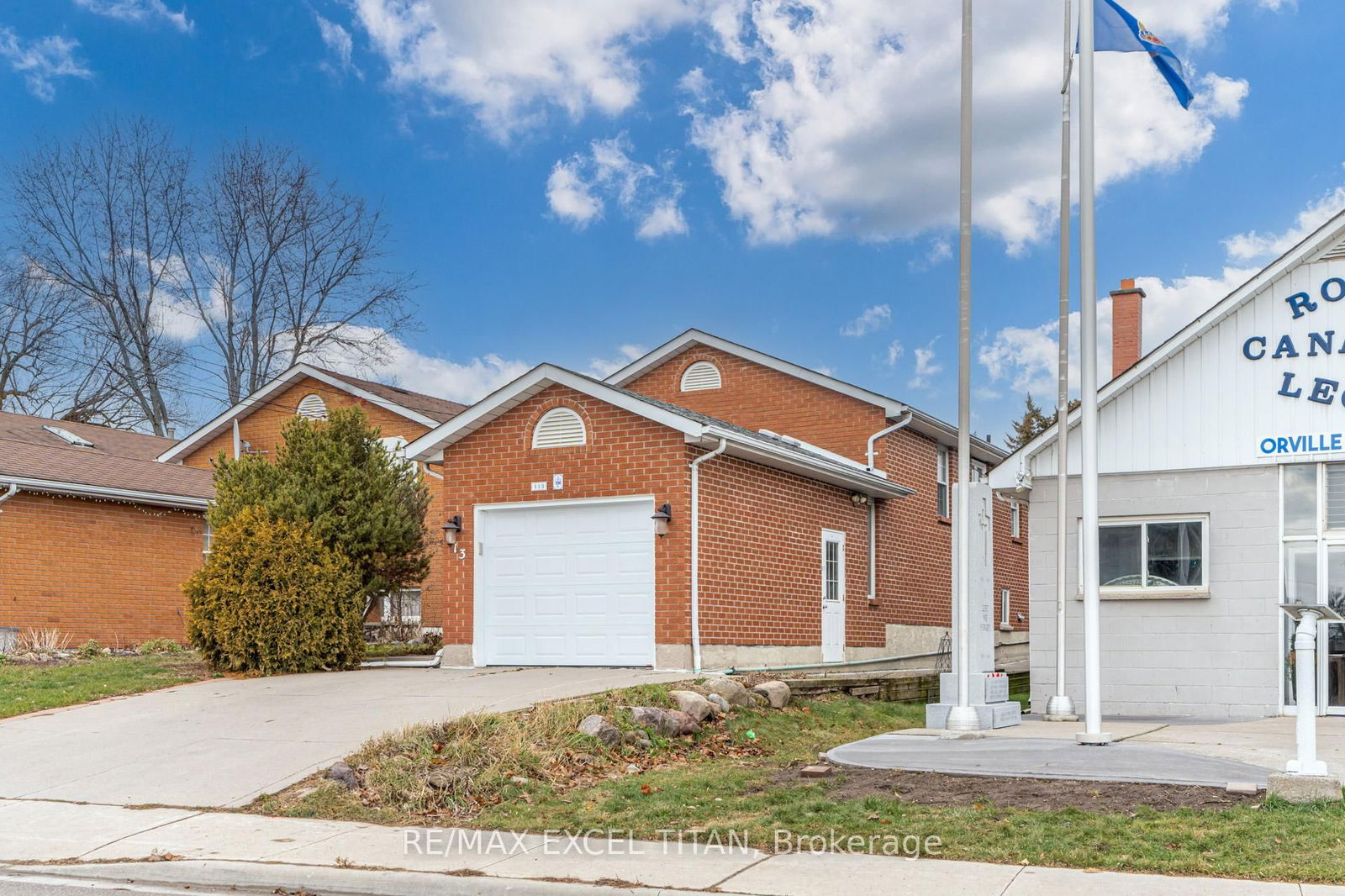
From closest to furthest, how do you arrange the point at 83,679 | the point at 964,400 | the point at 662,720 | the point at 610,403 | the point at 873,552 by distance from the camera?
the point at 964,400
the point at 662,720
the point at 83,679
the point at 610,403
the point at 873,552

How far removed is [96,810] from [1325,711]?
491 inches

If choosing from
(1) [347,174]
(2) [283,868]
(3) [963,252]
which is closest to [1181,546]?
(3) [963,252]

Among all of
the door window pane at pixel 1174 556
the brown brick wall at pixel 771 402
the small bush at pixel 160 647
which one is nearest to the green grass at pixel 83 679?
the small bush at pixel 160 647

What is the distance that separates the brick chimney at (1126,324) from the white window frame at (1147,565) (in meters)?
3.92

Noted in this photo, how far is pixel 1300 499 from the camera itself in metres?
14.9

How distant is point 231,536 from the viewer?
1722 centimetres

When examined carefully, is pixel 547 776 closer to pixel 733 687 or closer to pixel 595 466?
pixel 733 687

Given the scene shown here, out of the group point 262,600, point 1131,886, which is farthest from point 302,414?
point 1131,886

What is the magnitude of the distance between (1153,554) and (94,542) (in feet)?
59.6

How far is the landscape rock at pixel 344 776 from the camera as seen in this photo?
1019 centimetres

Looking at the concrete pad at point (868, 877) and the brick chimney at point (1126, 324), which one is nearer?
the concrete pad at point (868, 877)

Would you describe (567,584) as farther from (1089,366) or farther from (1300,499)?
(1300,499)

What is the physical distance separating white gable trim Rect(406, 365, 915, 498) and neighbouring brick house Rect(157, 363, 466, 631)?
9.26 metres

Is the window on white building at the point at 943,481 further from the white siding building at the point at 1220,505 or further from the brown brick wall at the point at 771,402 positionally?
the white siding building at the point at 1220,505
